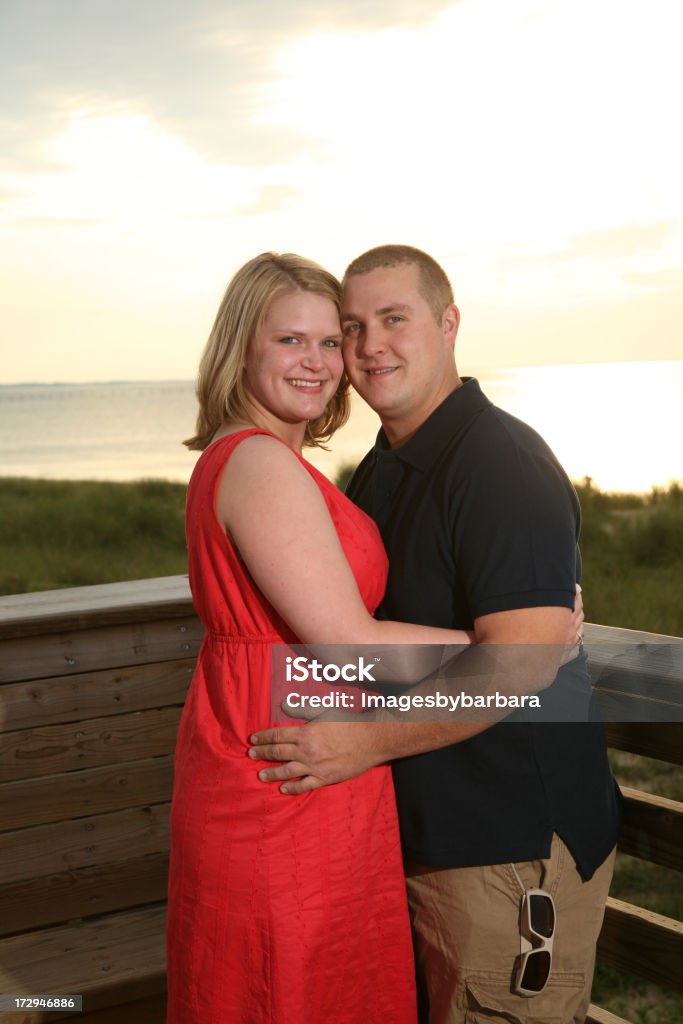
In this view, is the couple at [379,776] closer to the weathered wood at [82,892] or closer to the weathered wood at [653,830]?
the weathered wood at [653,830]

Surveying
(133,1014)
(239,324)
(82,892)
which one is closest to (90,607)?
(82,892)

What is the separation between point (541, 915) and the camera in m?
1.70

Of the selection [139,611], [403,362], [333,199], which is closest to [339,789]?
[403,362]

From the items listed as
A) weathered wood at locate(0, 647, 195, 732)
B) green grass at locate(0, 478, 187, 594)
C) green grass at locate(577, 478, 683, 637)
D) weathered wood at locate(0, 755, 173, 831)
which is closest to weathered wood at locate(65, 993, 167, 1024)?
weathered wood at locate(0, 755, 173, 831)

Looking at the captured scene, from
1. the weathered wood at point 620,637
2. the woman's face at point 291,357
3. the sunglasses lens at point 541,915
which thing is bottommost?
the sunglasses lens at point 541,915

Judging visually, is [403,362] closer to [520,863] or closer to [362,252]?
[362,252]

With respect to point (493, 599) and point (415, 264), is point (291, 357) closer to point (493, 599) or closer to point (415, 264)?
point (415, 264)

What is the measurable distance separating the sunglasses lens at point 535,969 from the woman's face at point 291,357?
1072mm

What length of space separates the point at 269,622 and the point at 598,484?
15.3 meters

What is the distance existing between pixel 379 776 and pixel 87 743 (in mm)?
1369

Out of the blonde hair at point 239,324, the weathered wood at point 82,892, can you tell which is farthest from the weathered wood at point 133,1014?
the blonde hair at point 239,324

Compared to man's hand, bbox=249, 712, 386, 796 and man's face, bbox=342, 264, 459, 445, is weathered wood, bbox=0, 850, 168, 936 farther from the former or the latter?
man's face, bbox=342, 264, 459, 445

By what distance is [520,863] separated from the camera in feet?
5.59

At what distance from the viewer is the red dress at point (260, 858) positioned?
1.67m
